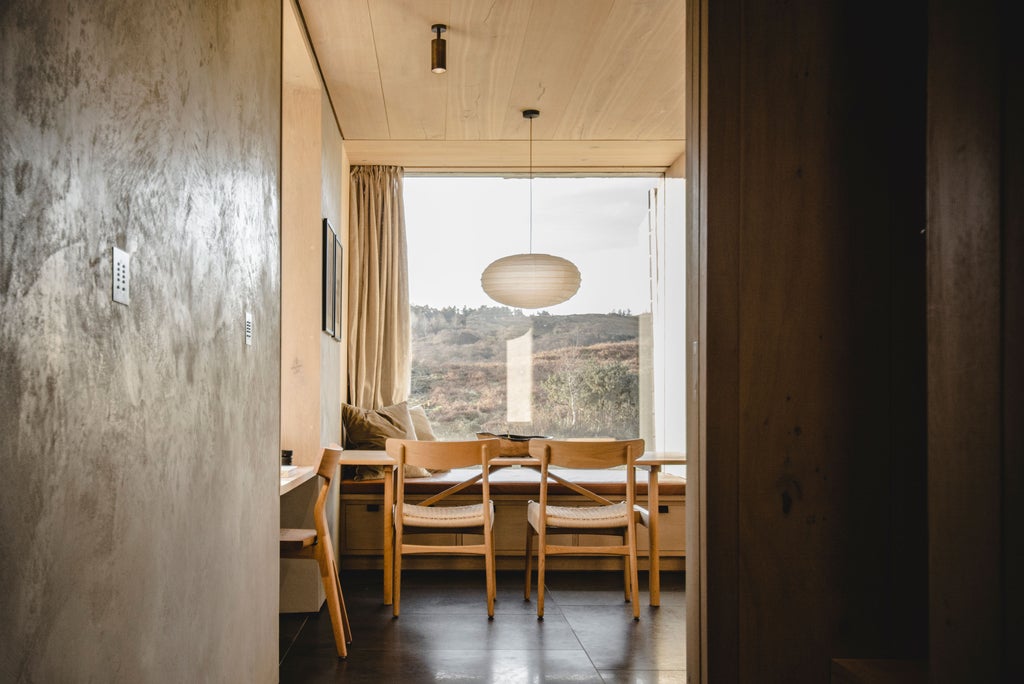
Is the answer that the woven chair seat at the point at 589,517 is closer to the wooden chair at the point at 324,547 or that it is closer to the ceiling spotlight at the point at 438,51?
the wooden chair at the point at 324,547

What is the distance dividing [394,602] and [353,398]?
2.04m

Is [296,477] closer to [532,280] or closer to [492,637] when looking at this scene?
[492,637]

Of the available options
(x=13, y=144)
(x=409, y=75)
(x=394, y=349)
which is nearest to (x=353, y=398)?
(x=394, y=349)

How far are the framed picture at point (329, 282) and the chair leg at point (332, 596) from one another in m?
1.36

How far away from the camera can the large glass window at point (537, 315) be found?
6141mm

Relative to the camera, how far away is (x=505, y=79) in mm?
4250

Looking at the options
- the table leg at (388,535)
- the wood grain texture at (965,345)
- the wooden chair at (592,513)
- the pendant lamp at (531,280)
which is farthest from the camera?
the pendant lamp at (531,280)

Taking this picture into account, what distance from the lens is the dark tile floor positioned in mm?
3154

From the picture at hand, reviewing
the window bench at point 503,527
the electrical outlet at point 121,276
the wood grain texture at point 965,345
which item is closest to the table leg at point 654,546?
the window bench at point 503,527

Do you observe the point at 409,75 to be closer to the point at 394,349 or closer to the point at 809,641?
the point at 394,349

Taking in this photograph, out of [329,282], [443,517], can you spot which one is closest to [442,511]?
[443,517]

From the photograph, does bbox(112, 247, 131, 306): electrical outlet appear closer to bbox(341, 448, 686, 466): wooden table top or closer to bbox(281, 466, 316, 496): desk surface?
bbox(281, 466, 316, 496): desk surface

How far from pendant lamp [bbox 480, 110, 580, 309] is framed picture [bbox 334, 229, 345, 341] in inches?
37.5

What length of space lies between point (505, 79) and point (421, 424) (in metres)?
2.61
